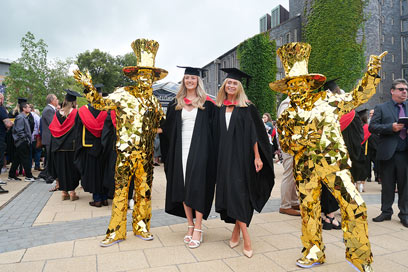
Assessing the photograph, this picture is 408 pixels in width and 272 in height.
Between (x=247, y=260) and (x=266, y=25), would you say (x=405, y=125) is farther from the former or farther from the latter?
(x=266, y=25)

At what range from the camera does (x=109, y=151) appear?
6020 millimetres

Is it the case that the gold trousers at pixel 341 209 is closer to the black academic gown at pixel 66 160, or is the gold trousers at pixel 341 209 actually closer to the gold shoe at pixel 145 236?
the gold shoe at pixel 145 236

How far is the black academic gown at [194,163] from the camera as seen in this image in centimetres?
384

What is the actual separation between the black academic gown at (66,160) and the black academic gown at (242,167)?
4027 millimetres

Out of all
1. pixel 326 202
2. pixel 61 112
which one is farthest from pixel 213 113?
pixel 61 112

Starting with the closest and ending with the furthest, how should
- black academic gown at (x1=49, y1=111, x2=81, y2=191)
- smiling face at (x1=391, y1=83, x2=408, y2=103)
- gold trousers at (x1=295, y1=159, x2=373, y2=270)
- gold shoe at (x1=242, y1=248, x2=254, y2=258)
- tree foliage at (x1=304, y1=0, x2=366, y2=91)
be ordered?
gold trousers at (x1=295, y1=159, x2=373, y2=270) → gold shoe at (x1=242, y1=248, x2=254, y2=258) → smiling face at (x1=391, y1=83, x2=408, y2=103) → black academic gown at (x1=49, y1=111, x2=81, y2=191) → tree foliage at (x1=304, y1=0, x2=366, y2=91)

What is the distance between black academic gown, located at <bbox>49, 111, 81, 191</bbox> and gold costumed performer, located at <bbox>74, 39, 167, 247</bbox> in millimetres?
2980

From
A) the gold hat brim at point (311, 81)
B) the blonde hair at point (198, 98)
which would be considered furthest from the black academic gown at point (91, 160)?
the gold hat brim at point (311, 81)

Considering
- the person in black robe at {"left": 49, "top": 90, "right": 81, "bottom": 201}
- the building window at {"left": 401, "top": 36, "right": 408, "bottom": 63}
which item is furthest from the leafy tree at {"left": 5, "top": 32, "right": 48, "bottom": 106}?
the building window at {"left": 401, "top": 36, "right": 408, "bottom": 63}

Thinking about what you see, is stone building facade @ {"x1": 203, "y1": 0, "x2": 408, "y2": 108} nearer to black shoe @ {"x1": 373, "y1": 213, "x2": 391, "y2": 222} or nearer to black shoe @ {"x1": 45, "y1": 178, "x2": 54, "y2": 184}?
black shoe @ {"x1": 45, "y1": 178, "x2": 54, "y2": 184}

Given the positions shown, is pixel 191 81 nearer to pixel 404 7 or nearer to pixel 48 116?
pixel 48 116

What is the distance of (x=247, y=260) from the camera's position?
11.4 feet

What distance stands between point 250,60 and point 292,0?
1039cm

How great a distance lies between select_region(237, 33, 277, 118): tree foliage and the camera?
85.8 feet
